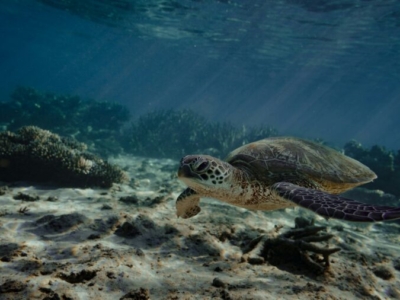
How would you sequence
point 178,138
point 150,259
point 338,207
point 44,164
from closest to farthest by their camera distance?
point 338,207 < point 150,259 < point 44,164 < point 178,138

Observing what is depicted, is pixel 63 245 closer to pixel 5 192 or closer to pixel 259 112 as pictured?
pixel 5 192

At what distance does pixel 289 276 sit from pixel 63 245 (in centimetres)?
301

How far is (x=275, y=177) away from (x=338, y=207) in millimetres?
1633

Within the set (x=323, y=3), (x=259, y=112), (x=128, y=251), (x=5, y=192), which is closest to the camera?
(x=128, y=251)

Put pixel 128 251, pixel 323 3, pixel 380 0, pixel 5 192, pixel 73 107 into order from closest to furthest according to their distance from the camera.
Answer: pixel 128 251, pixel 5 192, pixel 380 0, pixel 323 3, pixel 73 107

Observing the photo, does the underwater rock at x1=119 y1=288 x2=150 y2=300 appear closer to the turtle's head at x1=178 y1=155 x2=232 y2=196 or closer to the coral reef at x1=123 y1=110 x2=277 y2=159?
the turtle's head at x1=178 y1=155 x2=232 y2=196

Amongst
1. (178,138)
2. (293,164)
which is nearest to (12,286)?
(293,164)

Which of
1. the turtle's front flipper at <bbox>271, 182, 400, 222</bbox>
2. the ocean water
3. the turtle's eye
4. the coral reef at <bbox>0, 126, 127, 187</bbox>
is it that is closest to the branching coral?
the ocean water

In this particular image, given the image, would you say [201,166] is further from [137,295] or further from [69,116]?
[69,116]

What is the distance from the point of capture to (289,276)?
3.28m

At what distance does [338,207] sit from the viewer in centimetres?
299

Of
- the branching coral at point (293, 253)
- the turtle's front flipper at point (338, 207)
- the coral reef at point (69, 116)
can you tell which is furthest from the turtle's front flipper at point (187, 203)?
the coral reef at point (69, 116)

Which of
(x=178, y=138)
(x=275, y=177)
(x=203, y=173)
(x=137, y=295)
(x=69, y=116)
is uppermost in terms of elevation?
(x=203, y=173)

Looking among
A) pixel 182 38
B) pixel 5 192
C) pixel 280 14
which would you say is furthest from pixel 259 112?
pixel 5 192
